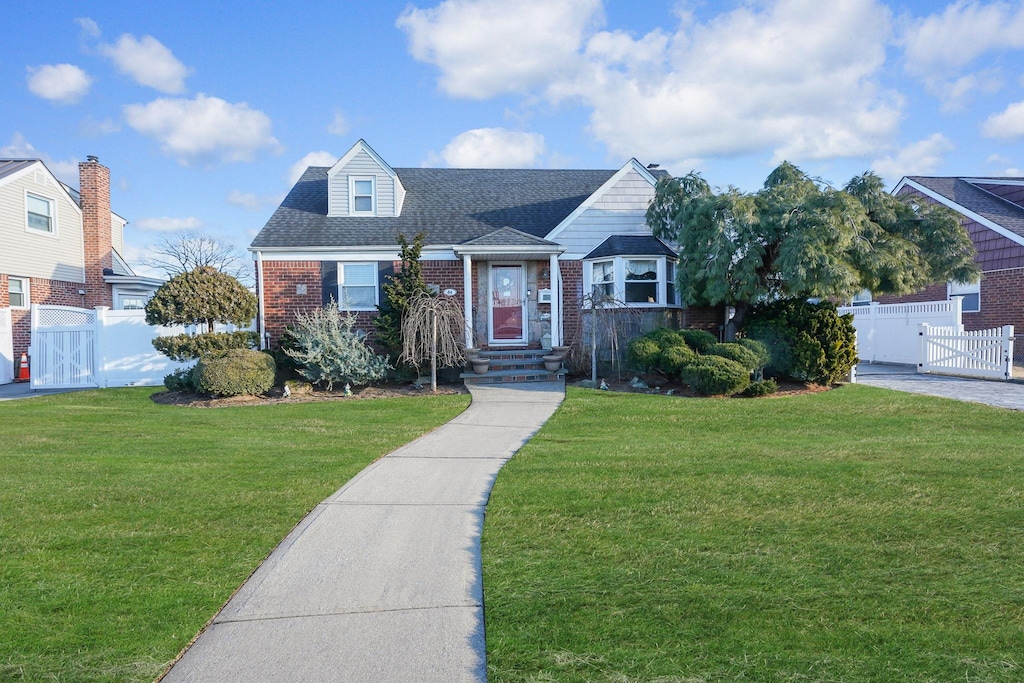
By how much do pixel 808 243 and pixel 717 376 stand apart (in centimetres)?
322

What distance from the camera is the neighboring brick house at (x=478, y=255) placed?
17000mm

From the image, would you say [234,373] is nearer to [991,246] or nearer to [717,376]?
[717,376]

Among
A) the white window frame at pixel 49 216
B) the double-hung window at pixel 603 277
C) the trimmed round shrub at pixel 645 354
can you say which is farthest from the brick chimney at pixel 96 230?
the trimmed round shrub at pixel 645 354

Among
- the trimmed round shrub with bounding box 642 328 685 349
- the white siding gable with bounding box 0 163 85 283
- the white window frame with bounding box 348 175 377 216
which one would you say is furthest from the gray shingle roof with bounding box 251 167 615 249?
the white siding gable with bounding box 0 163 85 283

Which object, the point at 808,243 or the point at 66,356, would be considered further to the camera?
the point at 66,356

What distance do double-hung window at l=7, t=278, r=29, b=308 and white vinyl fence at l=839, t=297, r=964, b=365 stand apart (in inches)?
976

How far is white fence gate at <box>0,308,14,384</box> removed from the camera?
18.4 m

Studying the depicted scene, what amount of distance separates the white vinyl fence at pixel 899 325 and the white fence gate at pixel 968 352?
0.51 metres

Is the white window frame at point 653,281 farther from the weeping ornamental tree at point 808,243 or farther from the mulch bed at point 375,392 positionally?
the mulch bed at point 375,392

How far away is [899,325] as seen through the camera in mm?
19625

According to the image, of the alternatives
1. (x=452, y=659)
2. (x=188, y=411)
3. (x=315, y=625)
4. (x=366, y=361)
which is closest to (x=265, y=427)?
(x=188, y=411)

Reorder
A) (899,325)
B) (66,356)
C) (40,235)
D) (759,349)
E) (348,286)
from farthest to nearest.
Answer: (40,235)
(899,325)
(348,286)
(66,356)
(759,349)

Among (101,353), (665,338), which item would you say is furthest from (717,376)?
(101,353)

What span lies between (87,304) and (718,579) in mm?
23907
